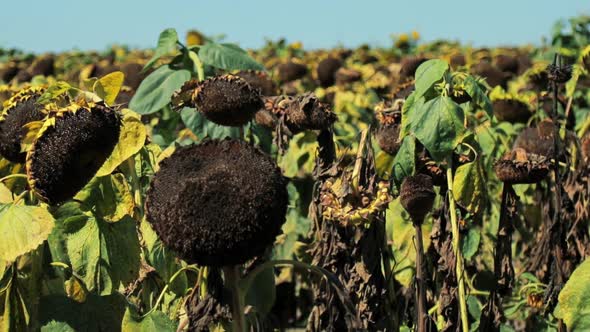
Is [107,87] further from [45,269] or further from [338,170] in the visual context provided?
[338,170]

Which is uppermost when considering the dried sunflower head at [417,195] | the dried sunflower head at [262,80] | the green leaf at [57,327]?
the dried sunflower head at [262,80]

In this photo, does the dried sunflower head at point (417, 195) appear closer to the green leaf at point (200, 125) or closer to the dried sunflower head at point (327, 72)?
the green leaf at point (200, 125)

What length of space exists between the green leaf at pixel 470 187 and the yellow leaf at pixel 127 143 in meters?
0.82

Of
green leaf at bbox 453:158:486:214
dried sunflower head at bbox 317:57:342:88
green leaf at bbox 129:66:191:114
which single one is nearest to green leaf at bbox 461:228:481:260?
green leaf at bbox 453:158:486:214

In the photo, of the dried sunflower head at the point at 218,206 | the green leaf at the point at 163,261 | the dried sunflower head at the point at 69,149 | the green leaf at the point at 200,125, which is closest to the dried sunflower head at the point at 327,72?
the green leaf at the point at 200,125

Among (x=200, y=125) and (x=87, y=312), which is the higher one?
(x=200, y=125)

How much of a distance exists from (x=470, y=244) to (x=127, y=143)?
45.9 inches

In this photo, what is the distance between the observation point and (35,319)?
2.00 metres

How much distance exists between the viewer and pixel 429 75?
225cm

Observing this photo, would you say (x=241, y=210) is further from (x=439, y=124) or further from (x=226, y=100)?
(x=439, y=124)

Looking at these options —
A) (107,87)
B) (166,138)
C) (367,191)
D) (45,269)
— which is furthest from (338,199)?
(166,138)

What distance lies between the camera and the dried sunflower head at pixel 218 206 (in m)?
1.37

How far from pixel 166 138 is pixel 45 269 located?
1.55 metres

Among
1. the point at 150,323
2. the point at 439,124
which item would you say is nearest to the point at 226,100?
the point at 439,124
